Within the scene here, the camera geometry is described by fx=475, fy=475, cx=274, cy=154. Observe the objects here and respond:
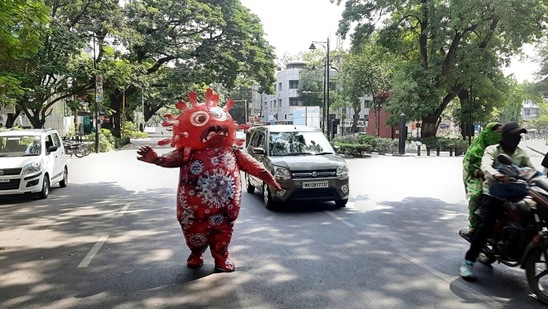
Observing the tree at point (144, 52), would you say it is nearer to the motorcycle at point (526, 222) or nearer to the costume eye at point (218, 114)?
the costume eye at point (218, 114)

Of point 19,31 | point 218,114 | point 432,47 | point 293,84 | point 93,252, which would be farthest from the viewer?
point 293,84

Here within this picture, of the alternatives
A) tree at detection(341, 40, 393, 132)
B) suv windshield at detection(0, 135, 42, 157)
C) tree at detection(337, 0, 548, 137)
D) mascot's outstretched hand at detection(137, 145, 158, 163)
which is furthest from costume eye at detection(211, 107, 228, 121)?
tree at detection(341, 40, 393, 132)

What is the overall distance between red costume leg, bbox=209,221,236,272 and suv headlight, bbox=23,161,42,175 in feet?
24.1

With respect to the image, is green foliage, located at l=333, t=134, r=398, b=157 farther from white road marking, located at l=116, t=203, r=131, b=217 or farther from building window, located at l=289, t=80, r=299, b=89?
building window, located at l=289, t=80, r=299, b=89

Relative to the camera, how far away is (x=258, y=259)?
5883 millimetres

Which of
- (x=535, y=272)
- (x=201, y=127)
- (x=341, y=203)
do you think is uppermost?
(x=201, y=127)

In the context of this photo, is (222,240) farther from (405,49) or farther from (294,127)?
(405,49)

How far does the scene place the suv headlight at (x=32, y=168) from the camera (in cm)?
1079

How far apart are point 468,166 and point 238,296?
304 centimetres

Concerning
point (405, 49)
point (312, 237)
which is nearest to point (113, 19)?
point (405, 49)

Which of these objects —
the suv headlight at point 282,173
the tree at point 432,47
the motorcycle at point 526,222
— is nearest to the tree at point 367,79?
the tree at point 432,47

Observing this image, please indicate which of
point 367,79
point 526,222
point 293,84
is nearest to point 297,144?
point 526,222

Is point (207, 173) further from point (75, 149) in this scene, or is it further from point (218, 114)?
point (75, 149)

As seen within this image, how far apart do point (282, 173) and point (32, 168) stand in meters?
6.04
